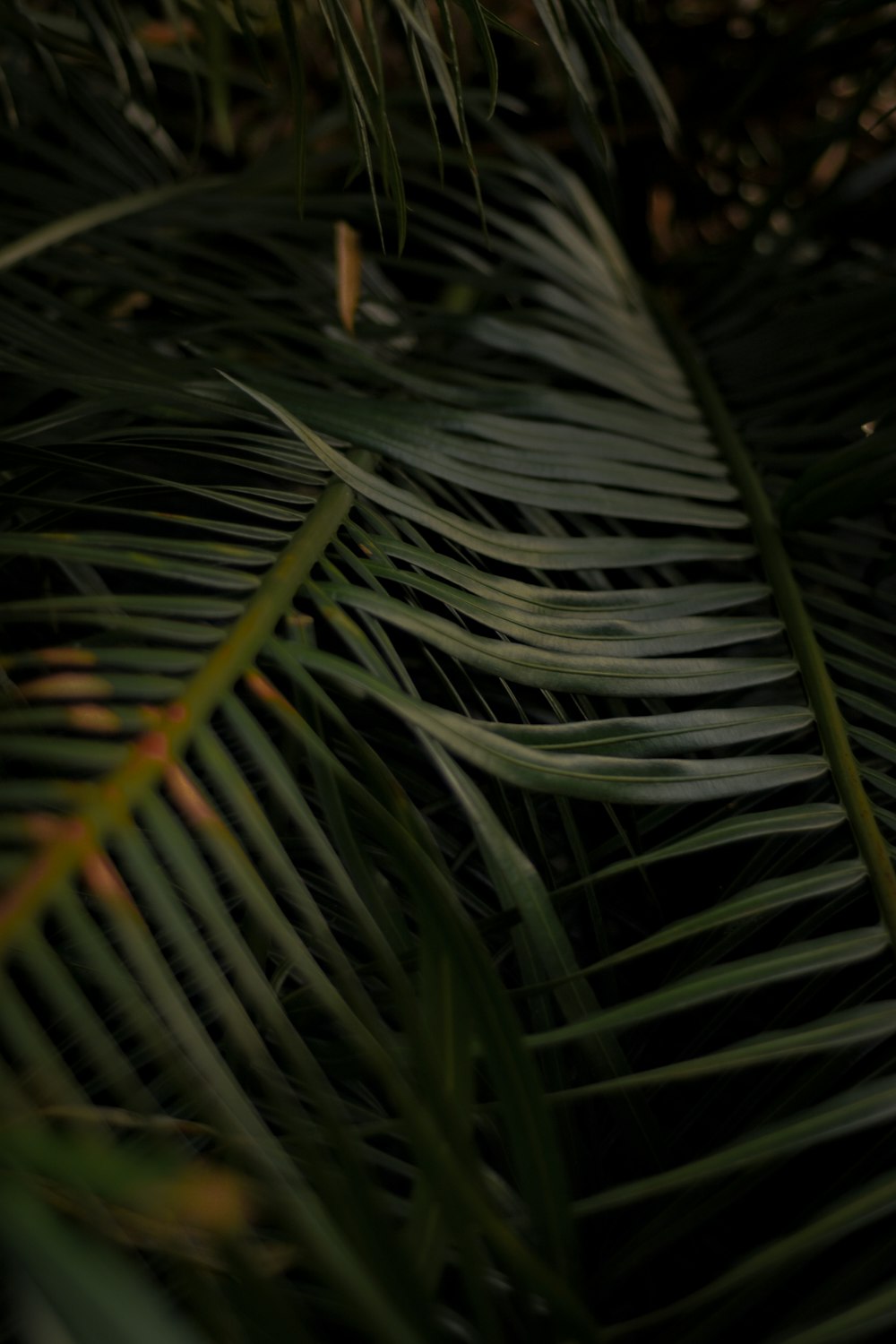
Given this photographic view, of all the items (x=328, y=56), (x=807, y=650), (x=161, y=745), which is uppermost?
(x=328, y=56)

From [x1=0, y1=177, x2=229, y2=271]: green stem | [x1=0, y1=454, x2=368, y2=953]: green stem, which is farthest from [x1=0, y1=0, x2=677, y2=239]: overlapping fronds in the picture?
[x1=0, y1=454, x2=368, y2=953]: green stem

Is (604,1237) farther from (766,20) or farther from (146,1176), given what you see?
(766,20)

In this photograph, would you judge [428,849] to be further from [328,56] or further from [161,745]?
[328,56]

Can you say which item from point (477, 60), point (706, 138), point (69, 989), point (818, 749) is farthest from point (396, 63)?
point (69, 989)

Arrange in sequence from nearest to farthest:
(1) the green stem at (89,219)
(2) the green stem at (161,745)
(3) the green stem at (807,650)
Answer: (2) the green stem at (161,745)
(3) the green stem at (807,650)
(1) the green stem at (89,219)

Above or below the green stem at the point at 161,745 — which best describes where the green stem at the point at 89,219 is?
above

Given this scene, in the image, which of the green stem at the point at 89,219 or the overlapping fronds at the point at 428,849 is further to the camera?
the green stem at the point at 89,219

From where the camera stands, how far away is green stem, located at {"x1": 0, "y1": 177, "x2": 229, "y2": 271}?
1.49ft

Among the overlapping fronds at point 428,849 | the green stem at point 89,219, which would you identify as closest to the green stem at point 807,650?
the overlapping fronds at point 428,849

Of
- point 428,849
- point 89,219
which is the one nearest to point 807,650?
point 428,849

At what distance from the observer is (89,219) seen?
50 cm

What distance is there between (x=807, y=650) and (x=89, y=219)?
1.39 feet

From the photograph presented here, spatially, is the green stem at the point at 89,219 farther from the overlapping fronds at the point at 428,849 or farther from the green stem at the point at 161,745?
the green stem at the point at 161,745

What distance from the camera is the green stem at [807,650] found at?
1.01ft
